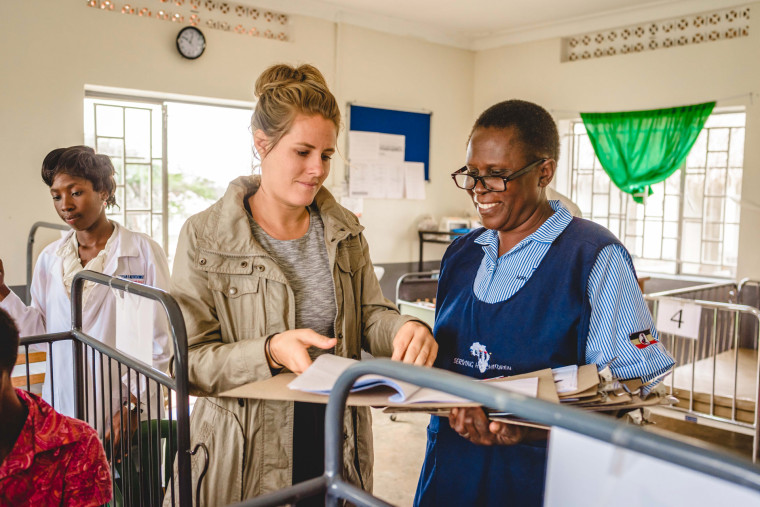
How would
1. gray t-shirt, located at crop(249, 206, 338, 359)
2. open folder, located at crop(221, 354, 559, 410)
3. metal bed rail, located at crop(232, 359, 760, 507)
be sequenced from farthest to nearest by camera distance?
1. gray t-shirt, located at crop(249, 206, 338, 359)
2. open folder, located at crop(221, 354, 559, 410)
3. metal bed rail, located at crop(232, 359, 760, 507)

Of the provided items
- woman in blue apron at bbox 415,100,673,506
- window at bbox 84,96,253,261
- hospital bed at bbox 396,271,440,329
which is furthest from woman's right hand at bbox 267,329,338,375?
window at bbox 84,96,253,261

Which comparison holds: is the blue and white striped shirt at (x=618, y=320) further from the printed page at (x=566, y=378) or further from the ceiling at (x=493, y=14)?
the ceiling at (x=493, y=14)

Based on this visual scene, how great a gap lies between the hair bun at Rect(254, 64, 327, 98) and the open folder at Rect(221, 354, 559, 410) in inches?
23.9

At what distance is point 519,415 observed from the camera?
636 millimetres

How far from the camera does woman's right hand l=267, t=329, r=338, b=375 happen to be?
1063 millimetres

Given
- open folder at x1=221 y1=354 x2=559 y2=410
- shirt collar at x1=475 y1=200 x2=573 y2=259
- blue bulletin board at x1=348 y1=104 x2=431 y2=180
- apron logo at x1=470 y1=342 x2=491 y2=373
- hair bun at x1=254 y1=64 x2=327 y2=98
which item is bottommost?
apron logo at x1=470 y1=342 x2=491 y2=373

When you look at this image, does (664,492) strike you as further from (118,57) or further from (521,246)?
(118,57)

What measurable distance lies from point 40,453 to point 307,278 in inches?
23.4

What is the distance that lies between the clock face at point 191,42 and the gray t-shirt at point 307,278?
11.8ft

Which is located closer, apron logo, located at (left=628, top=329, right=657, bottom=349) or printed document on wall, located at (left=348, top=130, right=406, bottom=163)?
apron logo, located at (left=628, top=329, right=657, bottom=349)

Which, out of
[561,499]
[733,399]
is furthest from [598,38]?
[561,499]

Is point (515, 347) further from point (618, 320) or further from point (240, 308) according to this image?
point (240, 308)

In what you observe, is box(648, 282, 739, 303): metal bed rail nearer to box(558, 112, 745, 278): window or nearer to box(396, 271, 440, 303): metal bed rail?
box(558, 112, 745, 278): window

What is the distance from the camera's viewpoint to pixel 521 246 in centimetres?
128
